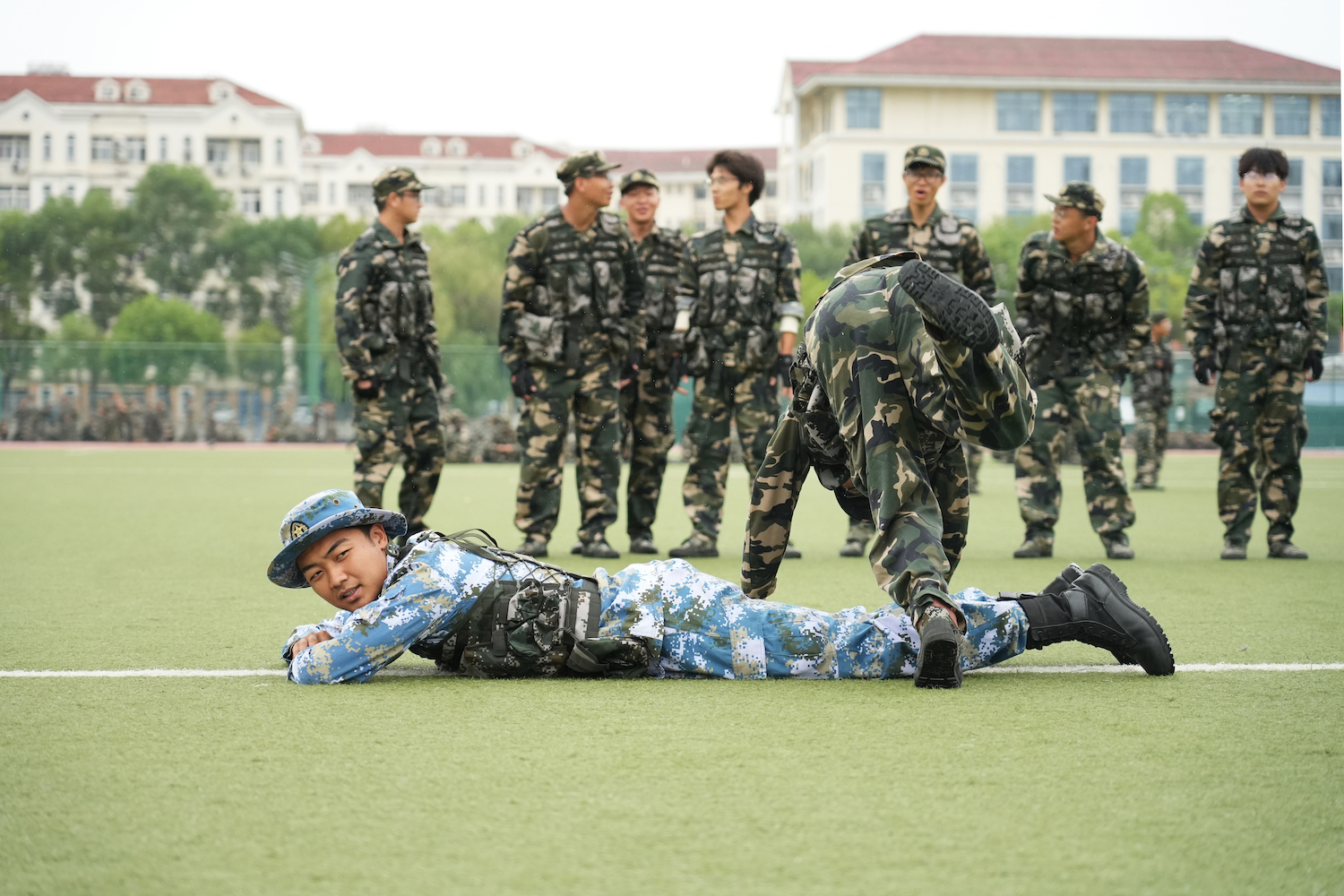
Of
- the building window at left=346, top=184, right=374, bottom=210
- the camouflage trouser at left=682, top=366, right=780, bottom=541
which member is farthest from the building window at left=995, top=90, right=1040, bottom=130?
the camouflage trouser at left=682, top=366, right=780, bottom=541

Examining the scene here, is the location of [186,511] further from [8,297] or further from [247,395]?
[8,297]

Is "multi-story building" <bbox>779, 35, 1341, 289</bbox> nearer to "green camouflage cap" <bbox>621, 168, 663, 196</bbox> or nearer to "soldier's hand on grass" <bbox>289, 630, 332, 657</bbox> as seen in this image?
"green camouflage cap" <bbox>621, 168, 663, 196</bbox>

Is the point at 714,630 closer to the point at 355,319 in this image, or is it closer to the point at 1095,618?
the point at 1095,618

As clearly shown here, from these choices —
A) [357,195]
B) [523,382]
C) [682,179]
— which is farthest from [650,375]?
[682,179]

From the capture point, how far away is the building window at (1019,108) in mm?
72875

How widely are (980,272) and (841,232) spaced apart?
58005 mm

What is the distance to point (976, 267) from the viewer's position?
7980 millimetres

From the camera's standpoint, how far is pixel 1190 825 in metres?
2.54

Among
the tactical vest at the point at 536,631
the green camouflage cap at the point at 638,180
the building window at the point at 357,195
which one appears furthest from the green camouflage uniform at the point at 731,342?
the building window at the point at 357,195

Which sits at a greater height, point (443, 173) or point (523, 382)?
point (443, 173)

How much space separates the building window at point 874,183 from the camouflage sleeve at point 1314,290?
6600cm

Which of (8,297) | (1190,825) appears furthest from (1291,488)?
(8,297)

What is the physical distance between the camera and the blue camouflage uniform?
3.83 meters

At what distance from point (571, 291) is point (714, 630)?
4.46 metres
